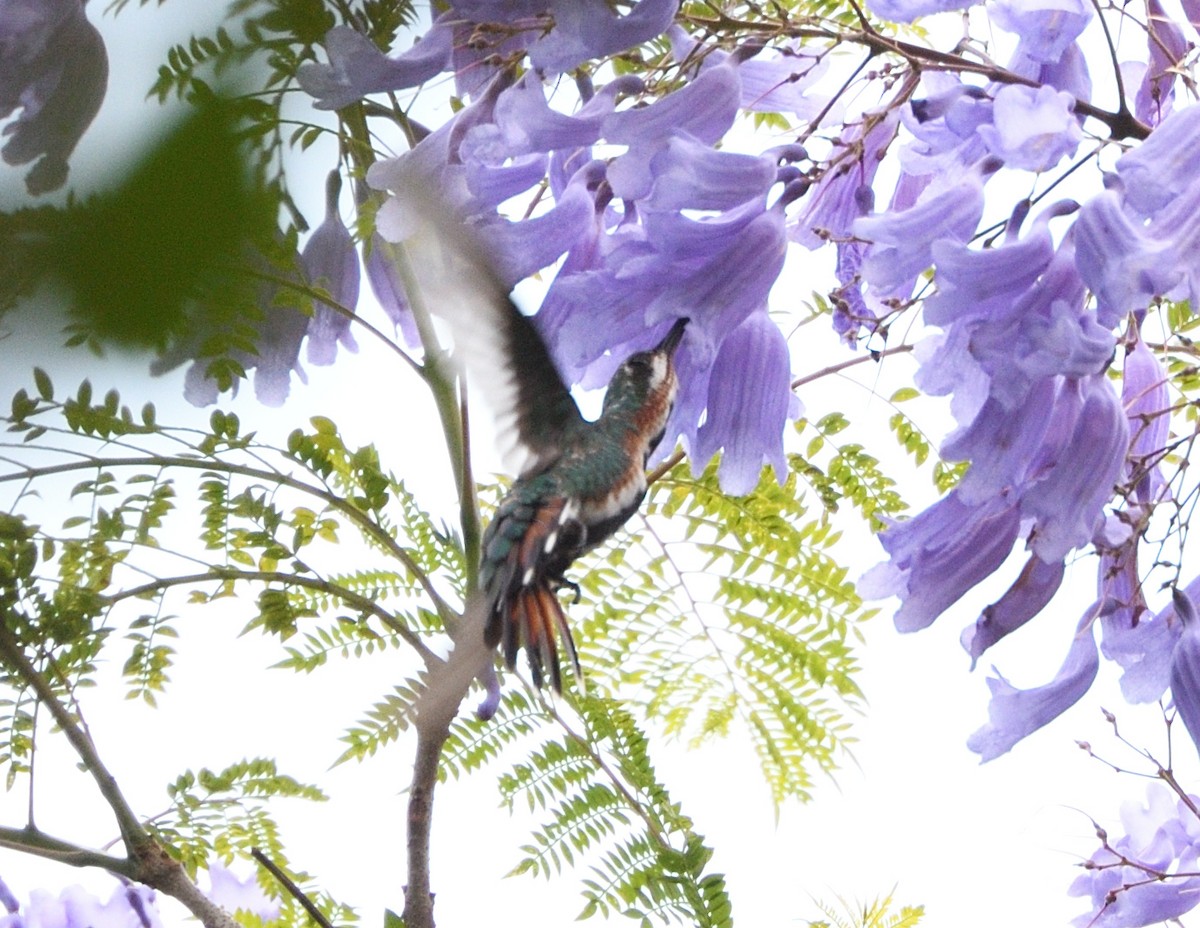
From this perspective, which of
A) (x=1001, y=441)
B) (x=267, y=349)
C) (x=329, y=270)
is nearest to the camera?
(x=267, y=349)

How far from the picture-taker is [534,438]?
85 centimetres

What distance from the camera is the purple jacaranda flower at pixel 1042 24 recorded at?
692 mm

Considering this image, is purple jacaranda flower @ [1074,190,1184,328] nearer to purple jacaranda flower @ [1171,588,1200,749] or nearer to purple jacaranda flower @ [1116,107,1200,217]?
purple jacaranda flower @ [1116,107,1200,217]

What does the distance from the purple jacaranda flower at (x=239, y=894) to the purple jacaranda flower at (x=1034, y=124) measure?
0.71 meters

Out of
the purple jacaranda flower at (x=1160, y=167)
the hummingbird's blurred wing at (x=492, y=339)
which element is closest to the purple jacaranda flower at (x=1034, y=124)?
the purple jacaranda flower at (x=1160, y=167)

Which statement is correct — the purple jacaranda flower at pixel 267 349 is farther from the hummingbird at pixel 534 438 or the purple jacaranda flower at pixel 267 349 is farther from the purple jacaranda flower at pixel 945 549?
the purple jacaranda flower at pixel 945 549

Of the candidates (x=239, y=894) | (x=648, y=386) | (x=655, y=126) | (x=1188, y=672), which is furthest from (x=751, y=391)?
(x=239, y=894)

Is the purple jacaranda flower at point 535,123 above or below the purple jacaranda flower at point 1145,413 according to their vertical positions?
above

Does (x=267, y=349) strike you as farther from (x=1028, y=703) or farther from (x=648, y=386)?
(x=1028, y=703)

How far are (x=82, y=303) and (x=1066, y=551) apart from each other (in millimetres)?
620

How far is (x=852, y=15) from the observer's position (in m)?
0.92

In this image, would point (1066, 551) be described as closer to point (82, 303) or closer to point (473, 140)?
point (473, 140)

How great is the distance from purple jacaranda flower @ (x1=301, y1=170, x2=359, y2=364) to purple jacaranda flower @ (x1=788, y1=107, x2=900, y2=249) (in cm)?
30

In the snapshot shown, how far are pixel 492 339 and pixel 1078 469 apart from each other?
0.31m
